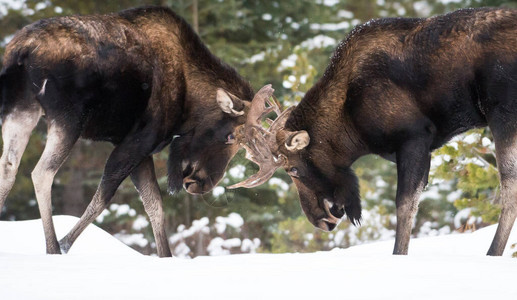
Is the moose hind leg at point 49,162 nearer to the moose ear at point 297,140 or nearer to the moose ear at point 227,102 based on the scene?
the moose ear at point 227,102

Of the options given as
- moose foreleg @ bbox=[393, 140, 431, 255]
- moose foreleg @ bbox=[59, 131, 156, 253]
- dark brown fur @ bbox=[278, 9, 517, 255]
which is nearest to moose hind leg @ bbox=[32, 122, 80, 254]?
moose foreleg @ bbox=[59, 131, 156, 253]

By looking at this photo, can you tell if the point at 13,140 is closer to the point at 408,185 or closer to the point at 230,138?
the point at 230,138

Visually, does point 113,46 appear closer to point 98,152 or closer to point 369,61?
point 369,61

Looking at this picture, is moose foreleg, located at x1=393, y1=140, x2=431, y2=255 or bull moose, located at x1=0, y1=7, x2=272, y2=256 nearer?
bull moose, located at x1=0, y1=7, x2=272, y2=256

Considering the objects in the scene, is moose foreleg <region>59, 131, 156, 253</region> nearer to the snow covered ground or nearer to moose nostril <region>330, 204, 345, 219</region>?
the snow covered ground

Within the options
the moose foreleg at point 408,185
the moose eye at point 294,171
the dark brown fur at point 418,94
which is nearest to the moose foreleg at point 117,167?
the moose eye at point 294,171

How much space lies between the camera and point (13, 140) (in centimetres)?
581

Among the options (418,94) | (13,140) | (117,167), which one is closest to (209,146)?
(117,167)

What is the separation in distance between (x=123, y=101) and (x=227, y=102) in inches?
41.3

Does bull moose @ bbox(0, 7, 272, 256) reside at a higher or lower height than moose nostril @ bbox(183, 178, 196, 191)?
higher

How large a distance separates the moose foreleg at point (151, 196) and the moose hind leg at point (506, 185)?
2.80m

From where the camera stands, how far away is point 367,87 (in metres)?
6.30

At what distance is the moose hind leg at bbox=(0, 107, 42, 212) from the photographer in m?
5.76

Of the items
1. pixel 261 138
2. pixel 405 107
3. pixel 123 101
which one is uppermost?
pixel 123 101
